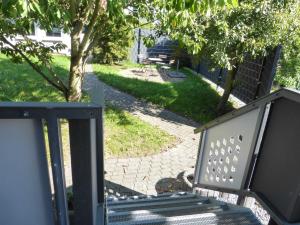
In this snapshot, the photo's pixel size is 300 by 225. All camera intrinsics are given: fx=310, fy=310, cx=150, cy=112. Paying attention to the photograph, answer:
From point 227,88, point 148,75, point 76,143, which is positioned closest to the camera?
point 76,143

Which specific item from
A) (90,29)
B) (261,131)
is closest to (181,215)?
(261,131)

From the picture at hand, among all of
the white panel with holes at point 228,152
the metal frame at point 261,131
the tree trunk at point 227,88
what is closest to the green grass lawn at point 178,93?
the tree trunk at point 227,88

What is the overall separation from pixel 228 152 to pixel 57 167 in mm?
2380

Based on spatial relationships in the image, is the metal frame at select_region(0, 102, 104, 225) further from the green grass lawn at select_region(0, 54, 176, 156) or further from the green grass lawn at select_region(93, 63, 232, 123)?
the green grass lawn at select_region(93, 63, 232, 123)

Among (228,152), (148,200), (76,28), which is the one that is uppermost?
(76,28)

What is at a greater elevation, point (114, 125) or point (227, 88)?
point (227, 88)

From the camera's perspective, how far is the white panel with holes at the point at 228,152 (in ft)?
9.68

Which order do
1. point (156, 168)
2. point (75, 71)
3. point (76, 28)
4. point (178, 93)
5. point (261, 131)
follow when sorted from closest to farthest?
point (261, 131)
point (76, 28)
point (75, 71)
point (156, 168)
point (178, 93)

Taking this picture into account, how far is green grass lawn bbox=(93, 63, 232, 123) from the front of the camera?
31.7 feet

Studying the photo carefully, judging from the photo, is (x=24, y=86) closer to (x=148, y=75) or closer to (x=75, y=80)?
(x=75, y=80)

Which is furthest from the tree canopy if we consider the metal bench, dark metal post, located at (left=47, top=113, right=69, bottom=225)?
dark metal post, located at (left=47, top=113, right=69, bottom=225)

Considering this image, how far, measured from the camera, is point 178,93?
11461mm

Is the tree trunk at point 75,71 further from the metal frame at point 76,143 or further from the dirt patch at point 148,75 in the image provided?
the dirt patch at point 148,75

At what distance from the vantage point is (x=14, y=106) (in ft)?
4.15
